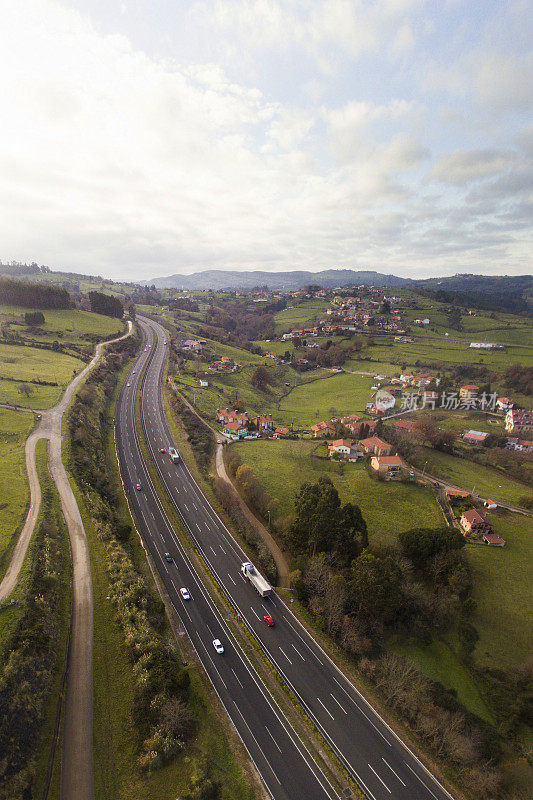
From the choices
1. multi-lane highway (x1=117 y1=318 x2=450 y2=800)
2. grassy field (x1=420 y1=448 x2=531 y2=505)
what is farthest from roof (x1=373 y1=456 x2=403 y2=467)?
multi-lane highway (x1=117 y1=318 x2=450 y2=800)

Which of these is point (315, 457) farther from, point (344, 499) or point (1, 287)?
point (1, 287)

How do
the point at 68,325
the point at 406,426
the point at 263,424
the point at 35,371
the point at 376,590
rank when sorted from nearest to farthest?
the point at 376,590 → the point at 35,371 → the point at 263,424 → the point at 406,426 → the point at 68,325

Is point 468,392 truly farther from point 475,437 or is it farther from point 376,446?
point 376,446

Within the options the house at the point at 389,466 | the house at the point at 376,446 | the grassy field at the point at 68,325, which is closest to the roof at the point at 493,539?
the house at the point at 389,466

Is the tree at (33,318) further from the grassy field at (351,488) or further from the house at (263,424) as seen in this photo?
the grassy field at (351,488)

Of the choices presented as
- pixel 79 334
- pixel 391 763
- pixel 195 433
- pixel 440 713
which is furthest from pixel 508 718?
pixel 79 334

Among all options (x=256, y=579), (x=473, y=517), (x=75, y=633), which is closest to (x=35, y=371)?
(x=75, y=633)
